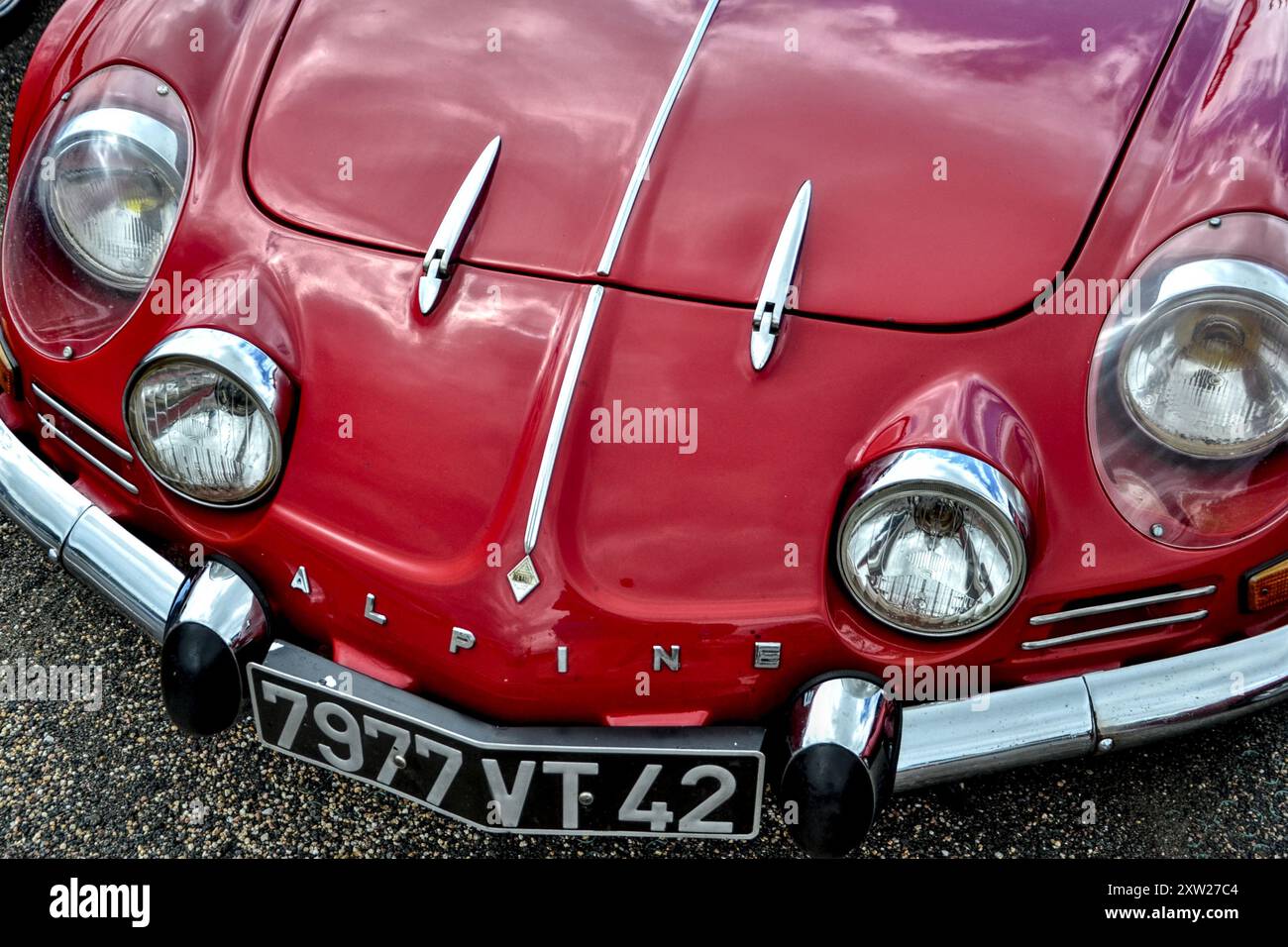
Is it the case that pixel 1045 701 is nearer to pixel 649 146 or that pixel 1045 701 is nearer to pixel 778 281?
pixel 778 281

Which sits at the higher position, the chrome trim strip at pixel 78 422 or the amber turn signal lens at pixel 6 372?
the amber turn signal lens at pixel 6 372

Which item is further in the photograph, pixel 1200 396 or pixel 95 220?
pixel 95 220

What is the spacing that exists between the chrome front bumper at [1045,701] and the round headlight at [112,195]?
0.40 m

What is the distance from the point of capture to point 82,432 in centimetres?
180

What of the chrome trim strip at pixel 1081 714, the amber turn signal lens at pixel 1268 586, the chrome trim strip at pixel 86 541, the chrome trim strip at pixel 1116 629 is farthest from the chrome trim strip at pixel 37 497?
the amber turn signal lens at pixel 1268 586

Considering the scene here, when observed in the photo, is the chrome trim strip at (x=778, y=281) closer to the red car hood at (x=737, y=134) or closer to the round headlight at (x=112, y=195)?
the red car hood at (x=737, y=134)

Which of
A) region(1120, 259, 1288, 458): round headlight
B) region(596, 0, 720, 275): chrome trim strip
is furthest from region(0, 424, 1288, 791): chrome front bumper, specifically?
region(596, 0, 720, 275): chrome trim strip

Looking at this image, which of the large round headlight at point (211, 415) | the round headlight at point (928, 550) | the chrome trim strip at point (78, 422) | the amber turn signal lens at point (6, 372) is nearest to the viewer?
the round headlight at point (928, 550)

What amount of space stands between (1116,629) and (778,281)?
25.3 inches

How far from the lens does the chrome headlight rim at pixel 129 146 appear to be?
1821 millimetres

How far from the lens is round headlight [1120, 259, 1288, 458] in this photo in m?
1.57

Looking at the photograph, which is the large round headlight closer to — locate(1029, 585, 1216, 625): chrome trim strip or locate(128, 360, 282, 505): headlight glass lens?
locate(128, 360, 282, 505): headlight glass lens

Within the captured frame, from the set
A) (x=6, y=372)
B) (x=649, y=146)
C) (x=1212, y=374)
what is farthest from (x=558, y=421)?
(x=6, y=372)

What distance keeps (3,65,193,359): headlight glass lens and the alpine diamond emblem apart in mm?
739
